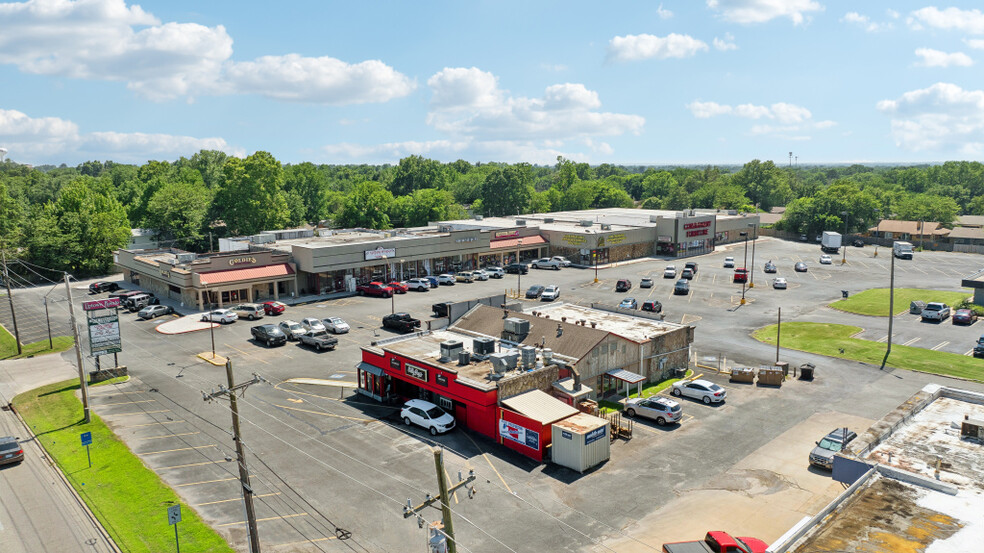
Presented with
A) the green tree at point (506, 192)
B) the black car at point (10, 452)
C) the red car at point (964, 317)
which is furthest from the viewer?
the green tree at point (506, 192)

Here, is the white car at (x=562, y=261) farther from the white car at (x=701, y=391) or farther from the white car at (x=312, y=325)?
the white car at (x=701, y=391)

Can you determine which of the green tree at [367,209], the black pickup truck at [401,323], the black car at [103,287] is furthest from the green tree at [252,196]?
the black pickup truck at [401,323]

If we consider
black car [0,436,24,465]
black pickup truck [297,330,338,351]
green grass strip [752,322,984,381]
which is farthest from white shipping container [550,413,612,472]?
black car [0,436,24,465]

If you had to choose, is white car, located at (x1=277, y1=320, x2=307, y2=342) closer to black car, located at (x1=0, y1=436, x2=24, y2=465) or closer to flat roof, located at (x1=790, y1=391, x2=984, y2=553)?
black car, located at (x1=0, y1=436, x2=24, y2=465)

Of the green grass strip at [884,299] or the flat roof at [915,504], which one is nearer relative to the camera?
the flat roof at [915,504]

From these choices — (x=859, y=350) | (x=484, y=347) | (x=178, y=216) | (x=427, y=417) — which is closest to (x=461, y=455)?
(x=427, y=417)
